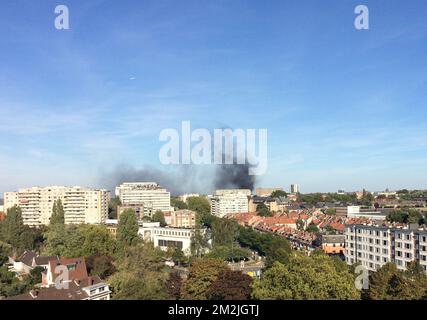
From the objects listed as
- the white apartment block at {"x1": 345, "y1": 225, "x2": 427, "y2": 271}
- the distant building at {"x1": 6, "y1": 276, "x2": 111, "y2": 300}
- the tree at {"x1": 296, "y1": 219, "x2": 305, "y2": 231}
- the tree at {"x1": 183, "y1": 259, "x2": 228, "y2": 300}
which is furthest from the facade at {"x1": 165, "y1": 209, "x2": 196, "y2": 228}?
the tree at {"x1": 183, "y1": 259, "x2": 228, "y2": 300}

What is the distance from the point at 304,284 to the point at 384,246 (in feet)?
43.7

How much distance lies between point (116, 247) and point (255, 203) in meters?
50.2

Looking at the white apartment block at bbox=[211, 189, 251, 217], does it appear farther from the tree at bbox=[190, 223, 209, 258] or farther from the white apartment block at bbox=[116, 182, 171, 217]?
the tree at bbox=[190, 223, 209, 258]

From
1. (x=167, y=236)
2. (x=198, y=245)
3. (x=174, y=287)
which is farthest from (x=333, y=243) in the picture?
(x=174, y=287)

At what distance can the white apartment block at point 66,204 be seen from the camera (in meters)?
51.2

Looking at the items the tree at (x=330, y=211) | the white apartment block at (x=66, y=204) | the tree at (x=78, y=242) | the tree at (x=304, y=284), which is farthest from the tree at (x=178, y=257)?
the tree at (x=330, y=211)

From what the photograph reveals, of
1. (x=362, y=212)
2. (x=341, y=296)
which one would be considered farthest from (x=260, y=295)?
(x=362, y=212)

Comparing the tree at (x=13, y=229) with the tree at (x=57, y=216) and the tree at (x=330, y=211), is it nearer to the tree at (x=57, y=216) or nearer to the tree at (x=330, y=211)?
the tree at (x=57, y=216)

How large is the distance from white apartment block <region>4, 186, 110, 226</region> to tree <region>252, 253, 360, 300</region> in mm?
40932

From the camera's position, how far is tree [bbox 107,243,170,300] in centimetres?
1435

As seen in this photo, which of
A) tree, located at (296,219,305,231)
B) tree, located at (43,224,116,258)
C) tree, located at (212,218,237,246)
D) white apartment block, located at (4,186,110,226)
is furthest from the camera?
white apartment block, located at (4,186,110,226)

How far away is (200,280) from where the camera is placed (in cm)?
1576

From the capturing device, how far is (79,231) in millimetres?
29281
